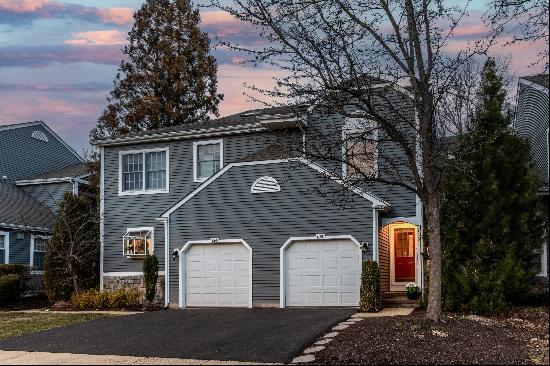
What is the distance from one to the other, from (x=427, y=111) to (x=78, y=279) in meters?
14.1

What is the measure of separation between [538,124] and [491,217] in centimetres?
735

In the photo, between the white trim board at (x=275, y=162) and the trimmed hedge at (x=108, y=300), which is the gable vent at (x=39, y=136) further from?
the white trim board at (x=275, y=162)

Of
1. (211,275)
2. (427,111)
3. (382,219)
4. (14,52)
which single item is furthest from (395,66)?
(14,52)

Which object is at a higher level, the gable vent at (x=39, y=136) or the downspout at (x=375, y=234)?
the gable vent at (x=39, y=136)

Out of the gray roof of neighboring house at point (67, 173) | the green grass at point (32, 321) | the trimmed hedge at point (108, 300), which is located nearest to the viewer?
the green grass at point (32, 321)

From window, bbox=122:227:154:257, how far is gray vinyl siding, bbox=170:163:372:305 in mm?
2027

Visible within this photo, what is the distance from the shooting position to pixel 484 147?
52.3ft

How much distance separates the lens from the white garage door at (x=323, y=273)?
1802 centimetres

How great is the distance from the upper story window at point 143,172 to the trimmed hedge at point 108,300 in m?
3.71

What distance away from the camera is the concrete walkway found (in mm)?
10805

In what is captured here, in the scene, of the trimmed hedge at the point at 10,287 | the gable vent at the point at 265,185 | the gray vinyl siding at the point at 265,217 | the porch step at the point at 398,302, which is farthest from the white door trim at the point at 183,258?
the trimmed hedge at the point at 10,287

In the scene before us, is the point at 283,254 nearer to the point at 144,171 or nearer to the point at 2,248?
the point at 144,171

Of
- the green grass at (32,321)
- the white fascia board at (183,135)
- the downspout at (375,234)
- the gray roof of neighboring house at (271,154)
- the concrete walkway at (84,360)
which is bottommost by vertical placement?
the green grass at (32,321)

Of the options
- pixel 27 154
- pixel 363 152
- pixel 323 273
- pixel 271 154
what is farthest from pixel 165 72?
pixel 323 273
